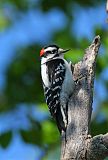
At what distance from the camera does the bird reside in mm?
6071

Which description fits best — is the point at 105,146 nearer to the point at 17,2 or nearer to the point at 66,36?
the point at 66,36

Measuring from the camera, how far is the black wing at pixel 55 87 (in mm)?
6355

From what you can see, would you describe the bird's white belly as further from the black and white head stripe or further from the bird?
the black and white head stripe

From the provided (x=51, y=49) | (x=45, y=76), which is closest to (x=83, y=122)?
(x=45, y=76)

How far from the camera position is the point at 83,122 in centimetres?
483

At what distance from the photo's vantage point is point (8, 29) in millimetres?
Result: 9492

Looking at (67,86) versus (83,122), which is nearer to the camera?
(83,122)

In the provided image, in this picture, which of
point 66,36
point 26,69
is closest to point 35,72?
point 26,69

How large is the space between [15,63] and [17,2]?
184 cm

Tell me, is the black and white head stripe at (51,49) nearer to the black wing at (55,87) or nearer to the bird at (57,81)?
the bird at (57,81)

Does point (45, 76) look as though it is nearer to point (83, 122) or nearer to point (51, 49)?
point (51, 49)

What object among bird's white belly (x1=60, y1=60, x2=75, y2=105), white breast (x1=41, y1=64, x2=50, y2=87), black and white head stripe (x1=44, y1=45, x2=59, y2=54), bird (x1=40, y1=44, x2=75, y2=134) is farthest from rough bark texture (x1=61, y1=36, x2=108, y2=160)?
black and white head stripe (x1=44, y1=45, x2=59, y2=54)

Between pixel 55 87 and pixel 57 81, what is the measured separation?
0.11m

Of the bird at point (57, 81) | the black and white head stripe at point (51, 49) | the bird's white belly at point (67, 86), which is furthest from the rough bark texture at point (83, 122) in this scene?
the black and white head stripe at point (51, 49)
